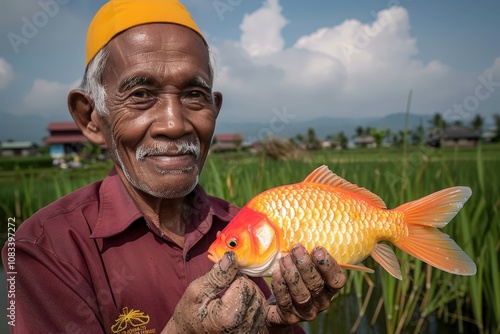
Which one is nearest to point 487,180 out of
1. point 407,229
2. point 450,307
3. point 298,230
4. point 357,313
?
point 450,307

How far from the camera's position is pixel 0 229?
5.81 metres

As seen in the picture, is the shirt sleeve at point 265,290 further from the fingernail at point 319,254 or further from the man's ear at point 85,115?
the man's ear at point 85,115

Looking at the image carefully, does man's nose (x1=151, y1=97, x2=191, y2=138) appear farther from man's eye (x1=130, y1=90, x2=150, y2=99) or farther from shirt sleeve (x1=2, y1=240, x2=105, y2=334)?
shirt sleeve (x1=2, y1=240, x2=105, y2=334)

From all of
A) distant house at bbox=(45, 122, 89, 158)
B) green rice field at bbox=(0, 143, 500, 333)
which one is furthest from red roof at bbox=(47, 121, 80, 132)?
green rice field at bbox=(0, 143, 500, 333)

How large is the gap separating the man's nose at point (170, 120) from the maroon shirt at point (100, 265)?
27 cm

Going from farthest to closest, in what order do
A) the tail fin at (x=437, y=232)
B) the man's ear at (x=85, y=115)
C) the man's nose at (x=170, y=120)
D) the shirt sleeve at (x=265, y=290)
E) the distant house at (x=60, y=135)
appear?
1. the distant house at (x=60, y=135)
2. the shirt sleeve at (x=265, y=290)
3. the man's ear at (x=85, y=115)
4. the man's nose at (x=170, y=120)
5. the tail fin at (x=437, y=232)

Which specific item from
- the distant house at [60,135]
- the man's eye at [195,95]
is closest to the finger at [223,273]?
the man's eye at [195,95]

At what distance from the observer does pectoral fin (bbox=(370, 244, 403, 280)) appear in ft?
3.60

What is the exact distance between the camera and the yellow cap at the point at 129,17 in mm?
1171

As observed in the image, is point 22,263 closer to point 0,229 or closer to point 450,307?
point 450,307

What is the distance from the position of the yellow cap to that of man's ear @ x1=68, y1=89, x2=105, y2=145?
0.46 ft

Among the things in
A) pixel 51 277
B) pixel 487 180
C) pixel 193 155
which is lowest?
pixel 487 180

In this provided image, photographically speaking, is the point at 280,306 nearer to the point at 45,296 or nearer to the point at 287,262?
the point at 287,262

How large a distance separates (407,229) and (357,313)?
2.38 m
